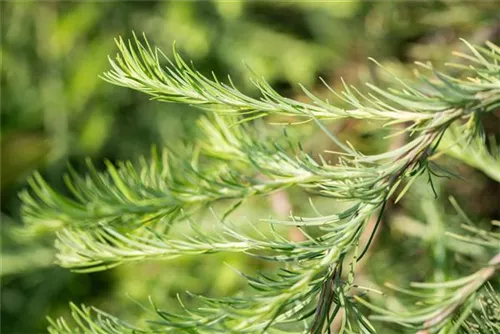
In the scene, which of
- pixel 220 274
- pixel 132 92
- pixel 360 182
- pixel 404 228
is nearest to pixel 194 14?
pixel 132 92

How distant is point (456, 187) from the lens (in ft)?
3.26

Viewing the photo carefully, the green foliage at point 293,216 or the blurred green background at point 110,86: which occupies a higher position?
the blurred green background at point 110,86

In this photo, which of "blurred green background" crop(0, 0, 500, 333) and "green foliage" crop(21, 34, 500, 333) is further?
"blurred green background" crop(0, 0, 500, 333)

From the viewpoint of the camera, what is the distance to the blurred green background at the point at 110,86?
1.18 m

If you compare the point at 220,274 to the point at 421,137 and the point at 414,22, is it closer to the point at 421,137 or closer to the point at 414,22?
the point at 414,22

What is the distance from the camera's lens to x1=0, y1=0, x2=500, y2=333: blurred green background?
3.89 ft

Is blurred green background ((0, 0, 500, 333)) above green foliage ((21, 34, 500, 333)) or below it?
above

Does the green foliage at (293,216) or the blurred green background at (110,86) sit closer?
the green foliage at (293,216)

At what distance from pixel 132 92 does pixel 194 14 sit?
0.78 ft

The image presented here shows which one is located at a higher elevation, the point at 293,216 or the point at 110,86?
the point at 110,86

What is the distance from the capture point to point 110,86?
139cm

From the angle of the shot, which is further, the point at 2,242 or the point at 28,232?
the point at 2,242

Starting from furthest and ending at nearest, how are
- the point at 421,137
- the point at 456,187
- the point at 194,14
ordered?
the point at 194,14 < the point at 456,187 < the point at 421,137

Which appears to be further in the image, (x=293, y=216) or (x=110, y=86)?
(x=110, y=86)
